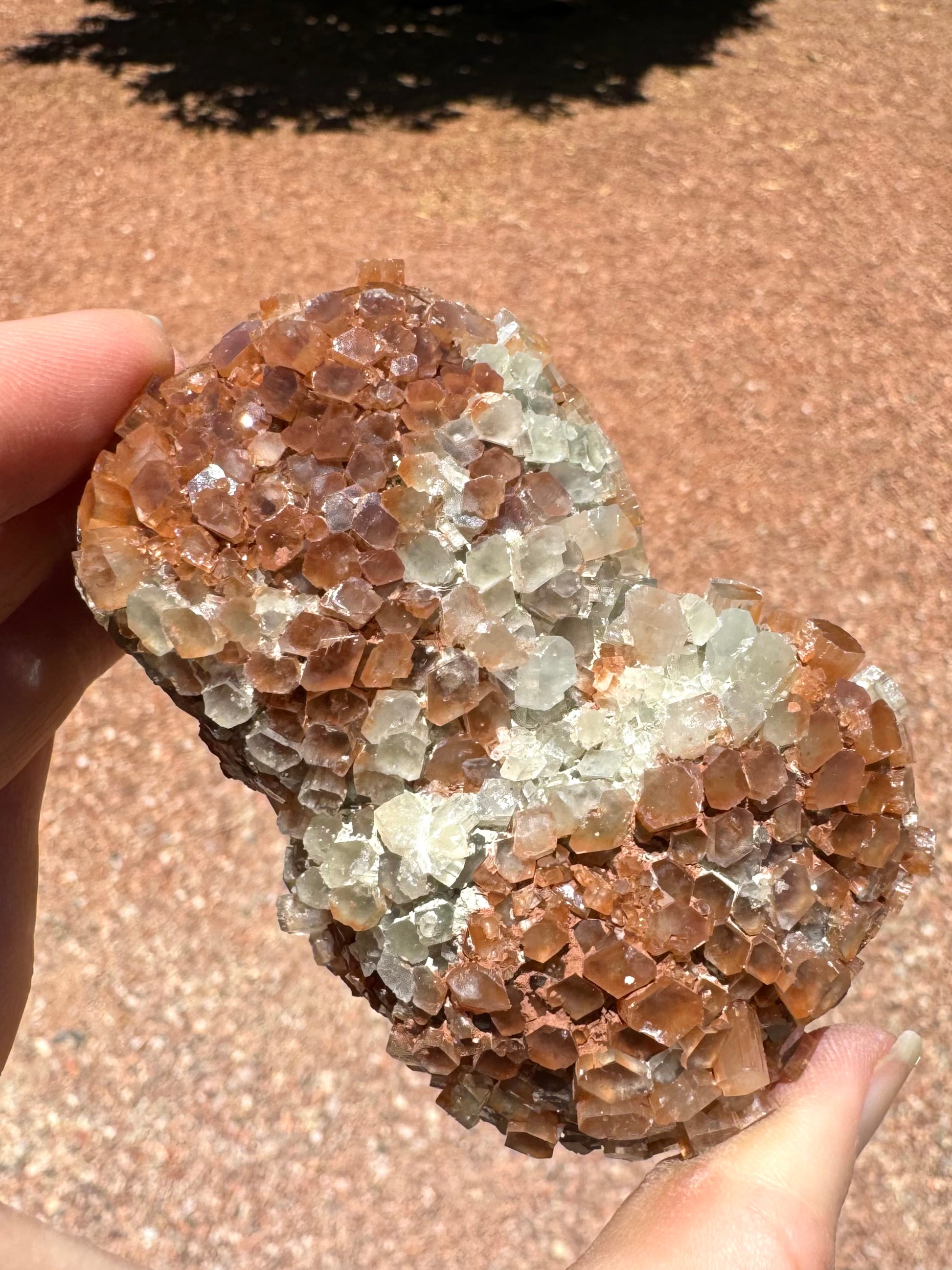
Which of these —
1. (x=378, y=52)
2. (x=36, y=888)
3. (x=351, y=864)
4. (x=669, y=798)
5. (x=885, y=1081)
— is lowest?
(x=36, y=888)

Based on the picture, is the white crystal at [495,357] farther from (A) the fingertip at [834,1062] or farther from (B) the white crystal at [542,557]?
(A) the fingertip at [834,1062]

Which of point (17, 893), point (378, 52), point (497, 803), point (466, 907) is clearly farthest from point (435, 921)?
point (378, 52)

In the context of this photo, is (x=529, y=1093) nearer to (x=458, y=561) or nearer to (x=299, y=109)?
(x=458, y=561)

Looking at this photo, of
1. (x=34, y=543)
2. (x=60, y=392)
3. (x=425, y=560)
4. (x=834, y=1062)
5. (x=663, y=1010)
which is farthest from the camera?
(x=34, y=543)

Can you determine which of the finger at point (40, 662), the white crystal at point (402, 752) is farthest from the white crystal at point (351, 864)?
the finger at point (40, 662)

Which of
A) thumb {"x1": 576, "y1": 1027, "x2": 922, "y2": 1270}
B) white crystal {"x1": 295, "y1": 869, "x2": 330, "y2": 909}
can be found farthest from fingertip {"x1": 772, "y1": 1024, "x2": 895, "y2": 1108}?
white crystal {"x1": 295, "y1": 869, "x2": 330, "y2": 909}

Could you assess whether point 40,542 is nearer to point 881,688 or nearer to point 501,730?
point 501,730
